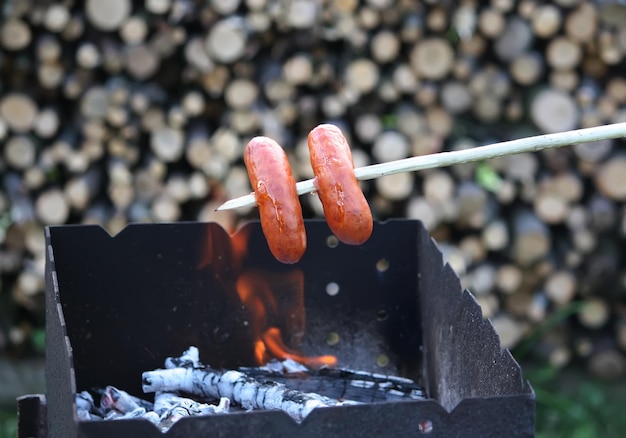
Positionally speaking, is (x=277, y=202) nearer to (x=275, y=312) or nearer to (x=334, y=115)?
(x=275, y=312)

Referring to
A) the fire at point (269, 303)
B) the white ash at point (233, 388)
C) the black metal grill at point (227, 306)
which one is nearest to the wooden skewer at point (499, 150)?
the black metal grill at point (227, 306)

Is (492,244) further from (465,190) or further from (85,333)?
(85,333)

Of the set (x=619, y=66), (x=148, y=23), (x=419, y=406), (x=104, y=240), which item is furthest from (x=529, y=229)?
(x=419, y=406)

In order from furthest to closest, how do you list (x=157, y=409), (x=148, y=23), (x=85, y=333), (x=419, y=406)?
(x=148, y=23)
(x=85, y=333)
(x=157, y=409)
(x=419, y=406)

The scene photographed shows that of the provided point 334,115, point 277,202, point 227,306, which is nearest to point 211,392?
point 227,306

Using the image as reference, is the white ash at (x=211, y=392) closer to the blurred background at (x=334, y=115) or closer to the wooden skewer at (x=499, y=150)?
the wooden skewer at (x=499, y=150)

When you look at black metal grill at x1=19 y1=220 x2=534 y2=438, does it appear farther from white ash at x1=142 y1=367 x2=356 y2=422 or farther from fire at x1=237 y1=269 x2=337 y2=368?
white ash at x1=142 y1=367 x2=356 y2=422

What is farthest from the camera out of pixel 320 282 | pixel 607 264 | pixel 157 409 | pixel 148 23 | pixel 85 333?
pixel 607 264
